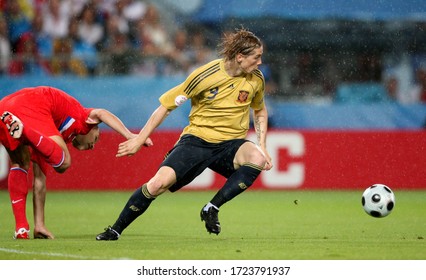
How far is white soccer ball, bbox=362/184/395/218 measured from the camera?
376 inches

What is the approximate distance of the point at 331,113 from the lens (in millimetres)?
16578

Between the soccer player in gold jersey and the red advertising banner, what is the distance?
6780mm

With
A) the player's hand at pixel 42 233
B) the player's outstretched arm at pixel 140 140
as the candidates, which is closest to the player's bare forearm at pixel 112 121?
the player's outstretched arm at pixel 140 140

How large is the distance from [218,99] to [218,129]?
0.27 meters

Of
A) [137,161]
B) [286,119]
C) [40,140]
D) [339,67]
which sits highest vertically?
[339,67]

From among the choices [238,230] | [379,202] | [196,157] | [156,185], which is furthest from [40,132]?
[379,202]

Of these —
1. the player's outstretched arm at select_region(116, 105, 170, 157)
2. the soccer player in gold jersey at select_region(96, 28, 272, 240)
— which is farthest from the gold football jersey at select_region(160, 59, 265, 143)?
the player's outstretched arm at select_region(116, 105, 170, 157)

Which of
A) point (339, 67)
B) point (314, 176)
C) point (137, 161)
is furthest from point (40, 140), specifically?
point (339, 67)

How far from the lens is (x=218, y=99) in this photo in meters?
8.90

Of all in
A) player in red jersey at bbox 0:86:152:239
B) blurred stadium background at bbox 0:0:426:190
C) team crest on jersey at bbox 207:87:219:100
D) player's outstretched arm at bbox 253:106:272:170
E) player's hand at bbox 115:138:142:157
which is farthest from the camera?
blurred stadium background at bbox 0:0:426:190

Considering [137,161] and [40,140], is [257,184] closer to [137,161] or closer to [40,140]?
[137,161]

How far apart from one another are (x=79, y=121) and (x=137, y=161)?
677 centimetres

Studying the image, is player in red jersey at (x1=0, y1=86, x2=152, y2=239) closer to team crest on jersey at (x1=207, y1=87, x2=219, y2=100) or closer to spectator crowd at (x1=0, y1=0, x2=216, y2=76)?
team crest on jersey at (x1=207, y1=87, x2=219, y2=100)

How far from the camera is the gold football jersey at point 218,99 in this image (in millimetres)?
8828
